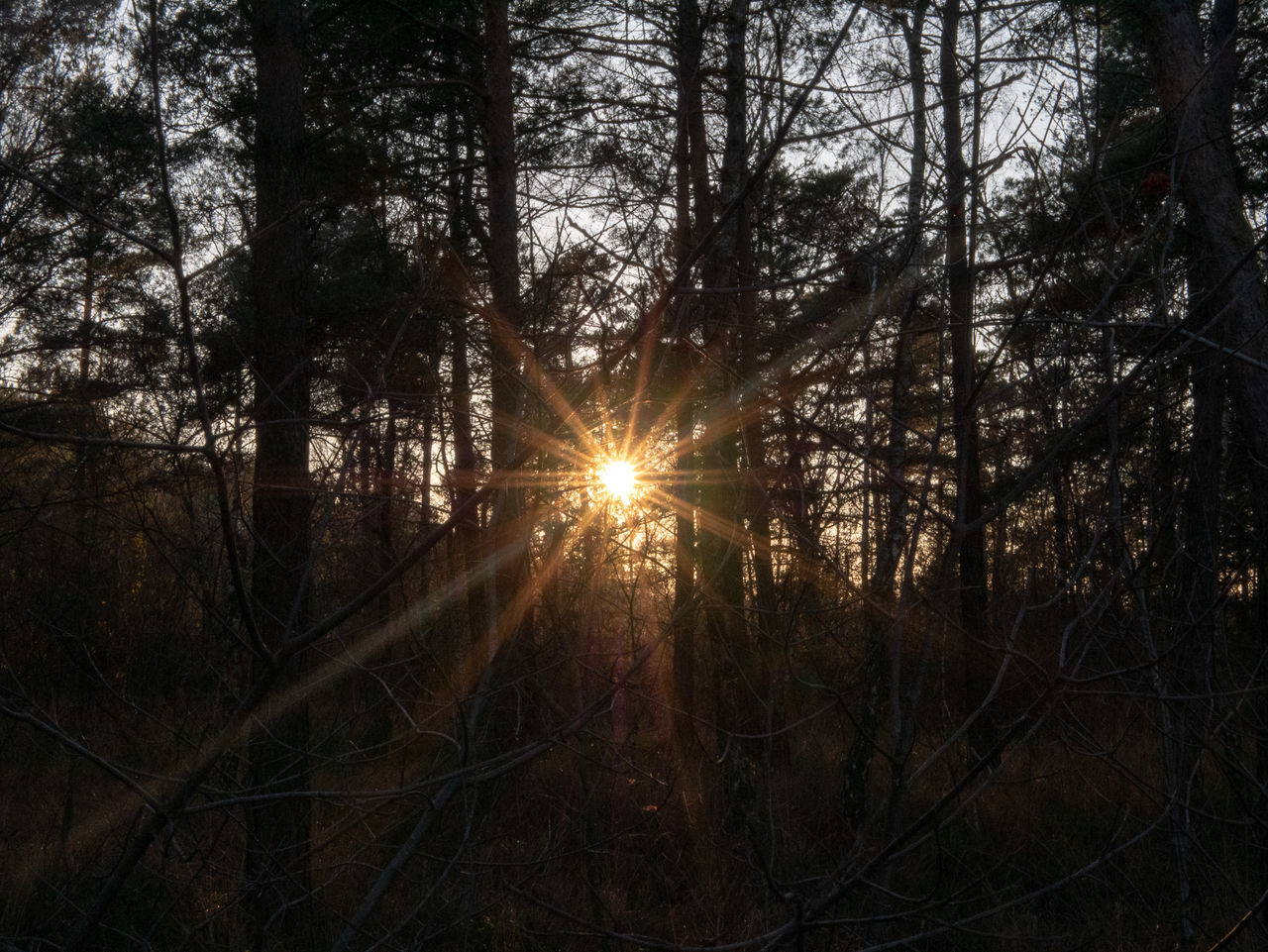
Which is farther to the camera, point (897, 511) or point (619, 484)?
point (897, 511)

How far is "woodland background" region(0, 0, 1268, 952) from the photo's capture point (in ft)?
6.19

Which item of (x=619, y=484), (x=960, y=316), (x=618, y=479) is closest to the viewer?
(x=618, y=479)

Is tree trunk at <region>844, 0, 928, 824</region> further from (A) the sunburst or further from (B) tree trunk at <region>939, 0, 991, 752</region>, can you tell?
(A) the sunburst

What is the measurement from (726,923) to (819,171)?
5.98 m

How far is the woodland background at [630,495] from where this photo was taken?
74.3 inches

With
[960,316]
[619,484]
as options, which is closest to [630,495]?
[619,484]

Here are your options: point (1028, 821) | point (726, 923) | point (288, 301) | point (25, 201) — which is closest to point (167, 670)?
point (25, 201)

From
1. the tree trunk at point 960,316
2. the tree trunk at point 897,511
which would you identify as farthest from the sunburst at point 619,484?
the tree trunk at point 960,316

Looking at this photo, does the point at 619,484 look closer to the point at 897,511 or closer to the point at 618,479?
the point at 618,479

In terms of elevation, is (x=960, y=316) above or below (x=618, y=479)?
above

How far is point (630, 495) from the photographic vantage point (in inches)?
113

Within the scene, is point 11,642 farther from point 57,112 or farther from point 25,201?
→ point 57,112

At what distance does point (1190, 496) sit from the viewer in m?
3.04

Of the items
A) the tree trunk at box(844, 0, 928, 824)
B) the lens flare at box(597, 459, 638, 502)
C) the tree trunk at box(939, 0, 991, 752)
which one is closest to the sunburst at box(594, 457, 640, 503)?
the lens flare at box(597, 459, 638, 502)
